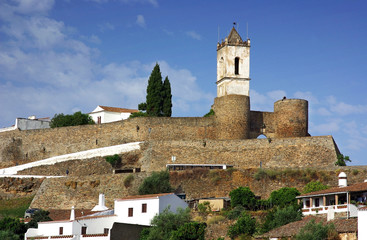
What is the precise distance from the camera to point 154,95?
67688 mm

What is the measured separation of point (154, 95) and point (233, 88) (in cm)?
775

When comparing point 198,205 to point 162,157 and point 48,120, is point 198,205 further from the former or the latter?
point 48,120

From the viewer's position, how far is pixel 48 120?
80.5 metres

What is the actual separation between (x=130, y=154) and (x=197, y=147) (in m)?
6.13

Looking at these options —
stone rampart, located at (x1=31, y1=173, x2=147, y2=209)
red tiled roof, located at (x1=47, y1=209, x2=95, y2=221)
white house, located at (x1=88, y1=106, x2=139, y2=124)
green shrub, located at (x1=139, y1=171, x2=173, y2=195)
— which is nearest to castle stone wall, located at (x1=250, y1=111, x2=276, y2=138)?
stone rampart, located at (x1=31, y1=173, x2=147, y2=209)

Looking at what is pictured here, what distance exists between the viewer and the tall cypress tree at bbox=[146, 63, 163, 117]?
221ft

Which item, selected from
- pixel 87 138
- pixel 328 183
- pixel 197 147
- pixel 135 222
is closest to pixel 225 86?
pixel 197 147

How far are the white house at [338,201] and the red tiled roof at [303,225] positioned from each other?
0.88 metres

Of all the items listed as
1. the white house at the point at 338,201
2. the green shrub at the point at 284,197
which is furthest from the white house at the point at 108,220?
the white house at the point at 338,201

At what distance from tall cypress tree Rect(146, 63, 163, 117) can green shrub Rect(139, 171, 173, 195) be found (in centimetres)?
1544

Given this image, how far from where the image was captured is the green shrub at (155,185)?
51438 mm

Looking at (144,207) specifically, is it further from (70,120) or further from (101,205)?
(70,120)

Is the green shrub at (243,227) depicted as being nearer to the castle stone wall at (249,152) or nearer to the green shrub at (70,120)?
the castle stone wall at (249,152)

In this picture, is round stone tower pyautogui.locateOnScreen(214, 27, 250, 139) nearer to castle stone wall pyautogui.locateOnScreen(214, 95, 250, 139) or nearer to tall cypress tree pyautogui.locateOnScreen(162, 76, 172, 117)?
castle stone wall pyautogui.locateOnScreen(214, 95, 250, 139)
